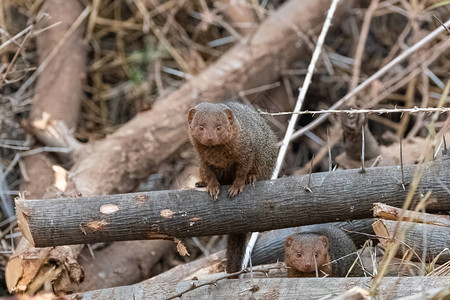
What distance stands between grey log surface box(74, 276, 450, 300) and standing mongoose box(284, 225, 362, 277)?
0.57 meters

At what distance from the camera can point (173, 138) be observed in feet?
16.0

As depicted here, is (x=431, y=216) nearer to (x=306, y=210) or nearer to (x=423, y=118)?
(x=306, y=210)

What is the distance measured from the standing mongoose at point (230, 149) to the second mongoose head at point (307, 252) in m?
0.29

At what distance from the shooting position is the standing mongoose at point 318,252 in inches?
126

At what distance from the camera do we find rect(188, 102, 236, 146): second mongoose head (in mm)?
2945

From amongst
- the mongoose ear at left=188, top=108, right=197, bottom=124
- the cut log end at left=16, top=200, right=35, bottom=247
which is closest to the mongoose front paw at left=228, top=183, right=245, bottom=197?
the mongoose ear at left=188, top=108, right=197, bottom=124

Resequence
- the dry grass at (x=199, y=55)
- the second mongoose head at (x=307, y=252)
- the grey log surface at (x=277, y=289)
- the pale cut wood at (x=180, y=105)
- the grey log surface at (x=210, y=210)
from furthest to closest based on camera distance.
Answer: the dry grass at (x=199, y=55), the pale cut wood at (x=180, y=105), the second mongoose head at (x=307, y=252), the grey log surface at (x=210, y=210), the grey log surface at (x=277, y=289)

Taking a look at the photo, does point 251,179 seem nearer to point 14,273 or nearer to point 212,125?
point 212,125

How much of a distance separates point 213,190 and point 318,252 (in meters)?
0.76

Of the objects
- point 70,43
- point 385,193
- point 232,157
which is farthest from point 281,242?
point 70,43

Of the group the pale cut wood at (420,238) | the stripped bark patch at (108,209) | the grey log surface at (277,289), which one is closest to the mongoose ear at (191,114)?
the stripped bark patch at (108,209)

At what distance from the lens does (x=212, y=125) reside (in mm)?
2977

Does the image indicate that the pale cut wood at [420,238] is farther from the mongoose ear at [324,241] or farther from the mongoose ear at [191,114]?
the mongoose ear at [191,114]

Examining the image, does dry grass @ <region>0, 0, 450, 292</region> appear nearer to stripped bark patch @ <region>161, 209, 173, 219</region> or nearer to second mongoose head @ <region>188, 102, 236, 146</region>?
second mongoose head @ <region>188, 102, 236, 146</region>
